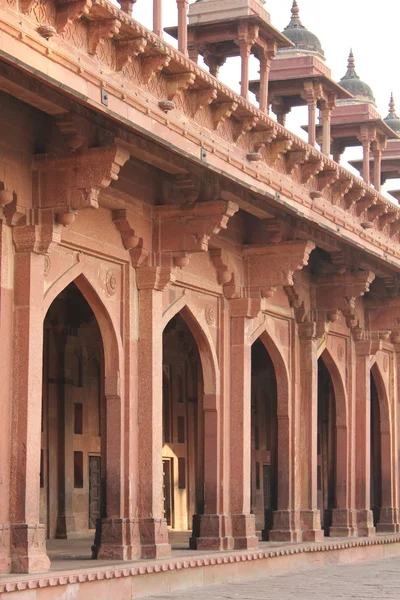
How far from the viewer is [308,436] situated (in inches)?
701

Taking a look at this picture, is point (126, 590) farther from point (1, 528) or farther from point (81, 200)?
point (81, 200)

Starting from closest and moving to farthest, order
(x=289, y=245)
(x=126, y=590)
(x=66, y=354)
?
(x=126, y=590)
(x=289, y=245)
(x=66, y=354)

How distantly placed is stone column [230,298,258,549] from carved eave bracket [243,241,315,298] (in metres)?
0.27

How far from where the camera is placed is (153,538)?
13070 millimetres

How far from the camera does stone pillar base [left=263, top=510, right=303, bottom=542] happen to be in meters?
17.0

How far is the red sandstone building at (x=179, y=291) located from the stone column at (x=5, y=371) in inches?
0.9

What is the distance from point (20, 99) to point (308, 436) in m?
8.36

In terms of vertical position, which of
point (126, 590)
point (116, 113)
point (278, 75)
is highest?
point (278, 75)

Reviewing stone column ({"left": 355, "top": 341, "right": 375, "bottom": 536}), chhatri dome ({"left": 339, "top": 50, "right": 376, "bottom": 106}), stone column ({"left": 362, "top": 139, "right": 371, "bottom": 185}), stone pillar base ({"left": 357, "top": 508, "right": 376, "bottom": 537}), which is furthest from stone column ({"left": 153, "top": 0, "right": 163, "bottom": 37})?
stone pillar base ({"left": 357, "top": 508, "right": 376, "bottom": 537})

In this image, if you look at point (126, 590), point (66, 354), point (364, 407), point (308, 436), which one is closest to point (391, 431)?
point (364, 407)

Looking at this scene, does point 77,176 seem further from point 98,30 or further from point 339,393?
point 339,393

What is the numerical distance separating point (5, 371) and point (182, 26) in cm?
396

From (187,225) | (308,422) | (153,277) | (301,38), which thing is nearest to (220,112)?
(187,225)

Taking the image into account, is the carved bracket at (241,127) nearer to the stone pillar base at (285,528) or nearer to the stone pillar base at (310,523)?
the stone pillar base at (285,528)
